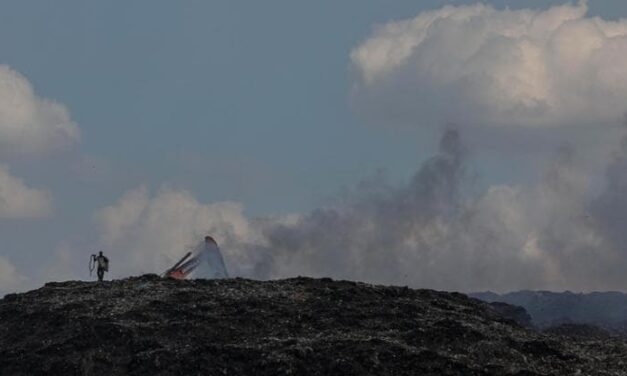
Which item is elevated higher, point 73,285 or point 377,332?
point 73,285

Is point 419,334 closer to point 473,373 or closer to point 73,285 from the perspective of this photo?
point 473,373

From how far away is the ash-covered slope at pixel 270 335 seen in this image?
4122 cm

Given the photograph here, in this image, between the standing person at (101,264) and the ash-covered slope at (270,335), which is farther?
the standing person at (101,264)

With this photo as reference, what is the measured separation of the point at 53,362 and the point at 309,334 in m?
12.0

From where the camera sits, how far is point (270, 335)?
1764 inches

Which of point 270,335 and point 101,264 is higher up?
point 101,264

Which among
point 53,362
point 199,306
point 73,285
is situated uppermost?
point 73,285

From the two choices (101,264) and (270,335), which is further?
(101,264)

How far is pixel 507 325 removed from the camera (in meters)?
49.4

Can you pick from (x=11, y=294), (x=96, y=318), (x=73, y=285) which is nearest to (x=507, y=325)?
(x=96, y=318)

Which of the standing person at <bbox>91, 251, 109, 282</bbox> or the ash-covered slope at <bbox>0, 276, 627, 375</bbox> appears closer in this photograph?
the ash-covered slope at <bbox>0, 276, 627, 375</bbox>

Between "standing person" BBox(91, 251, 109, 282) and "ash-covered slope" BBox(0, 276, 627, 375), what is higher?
"standing person" BBox(91, 251, 109, 282)

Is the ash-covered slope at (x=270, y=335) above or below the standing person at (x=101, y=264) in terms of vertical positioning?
below

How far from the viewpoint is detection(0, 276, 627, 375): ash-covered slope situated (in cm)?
4122
